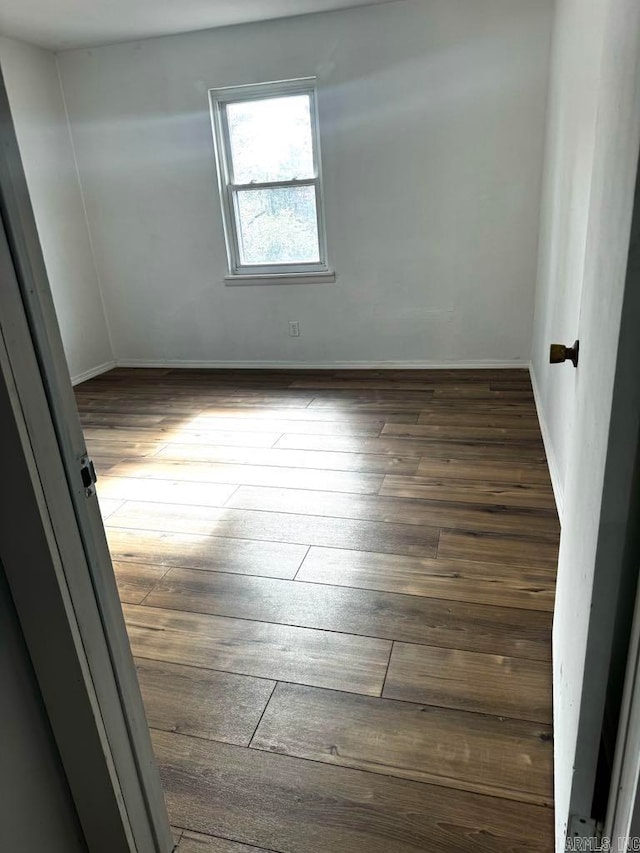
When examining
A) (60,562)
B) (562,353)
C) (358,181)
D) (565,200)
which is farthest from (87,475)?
(358,181)

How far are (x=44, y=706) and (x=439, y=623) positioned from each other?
1.18 m

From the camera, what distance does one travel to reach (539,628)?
1.73 meters

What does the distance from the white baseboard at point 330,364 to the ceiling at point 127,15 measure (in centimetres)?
234

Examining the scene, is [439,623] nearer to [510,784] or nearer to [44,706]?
[510,784]

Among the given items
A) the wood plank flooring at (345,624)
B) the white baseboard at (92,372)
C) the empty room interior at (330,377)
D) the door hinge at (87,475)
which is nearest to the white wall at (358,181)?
the empty room interior at (330,377)

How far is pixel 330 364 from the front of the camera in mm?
4602

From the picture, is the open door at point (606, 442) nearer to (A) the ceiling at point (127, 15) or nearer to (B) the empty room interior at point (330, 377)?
(B) the empty room interior at point (330, 377)

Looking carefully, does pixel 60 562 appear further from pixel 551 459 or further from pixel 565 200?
pixel 565 200

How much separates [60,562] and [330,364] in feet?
12.6

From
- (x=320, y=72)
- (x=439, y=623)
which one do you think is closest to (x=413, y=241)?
(x=320, y=72)

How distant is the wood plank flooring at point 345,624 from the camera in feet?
4.16

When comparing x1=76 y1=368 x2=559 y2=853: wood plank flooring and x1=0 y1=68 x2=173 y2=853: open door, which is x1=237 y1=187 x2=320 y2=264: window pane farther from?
x1=0 y1=68 x2=173 y2=853: open door

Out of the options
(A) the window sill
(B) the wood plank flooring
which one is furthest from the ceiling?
(B) the wood plank flooring

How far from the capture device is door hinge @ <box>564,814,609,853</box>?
892mm
